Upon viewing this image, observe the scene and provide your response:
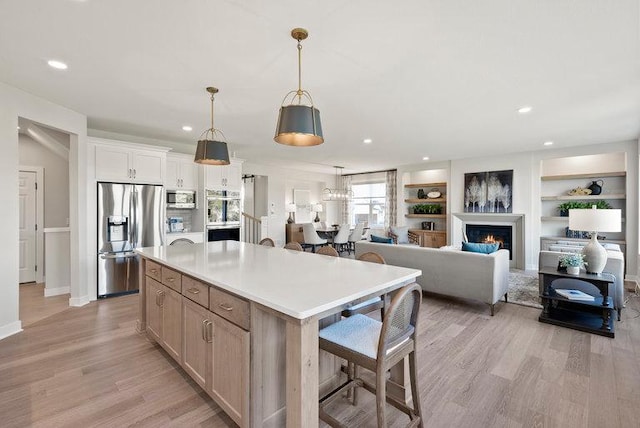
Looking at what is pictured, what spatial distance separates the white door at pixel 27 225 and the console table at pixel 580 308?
7.64 meters

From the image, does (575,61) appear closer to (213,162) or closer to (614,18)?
(614,18)

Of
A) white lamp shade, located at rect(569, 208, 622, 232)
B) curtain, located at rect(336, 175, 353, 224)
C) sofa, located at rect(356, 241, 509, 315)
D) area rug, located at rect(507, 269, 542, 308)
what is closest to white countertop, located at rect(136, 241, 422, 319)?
sofa, located at rect(356, 241, 509, 315)

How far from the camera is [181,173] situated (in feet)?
17.8

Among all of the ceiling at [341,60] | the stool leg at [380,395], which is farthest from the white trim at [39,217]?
the stool leg at [380,395]

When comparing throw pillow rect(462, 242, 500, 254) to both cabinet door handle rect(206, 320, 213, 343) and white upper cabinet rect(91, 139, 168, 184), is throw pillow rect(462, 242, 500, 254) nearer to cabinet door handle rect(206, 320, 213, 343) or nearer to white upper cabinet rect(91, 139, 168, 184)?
A: cabinet door handle rect(206, 320, 213, 343)

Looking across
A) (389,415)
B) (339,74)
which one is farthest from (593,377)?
(339,74)

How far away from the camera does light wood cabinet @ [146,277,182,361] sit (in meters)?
2.29

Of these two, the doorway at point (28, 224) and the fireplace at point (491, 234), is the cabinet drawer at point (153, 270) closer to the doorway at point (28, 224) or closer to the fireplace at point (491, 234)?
the doorway at point (28, 224)

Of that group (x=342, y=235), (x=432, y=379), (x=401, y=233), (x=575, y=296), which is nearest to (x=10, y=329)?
(x=432, y=379)

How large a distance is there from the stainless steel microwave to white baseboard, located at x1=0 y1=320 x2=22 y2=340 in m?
2.58

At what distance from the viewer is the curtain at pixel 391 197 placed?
9.27 m

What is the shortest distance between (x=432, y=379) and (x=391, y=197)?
7.43m

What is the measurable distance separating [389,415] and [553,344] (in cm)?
206

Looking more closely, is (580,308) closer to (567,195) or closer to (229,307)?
(567,195)
